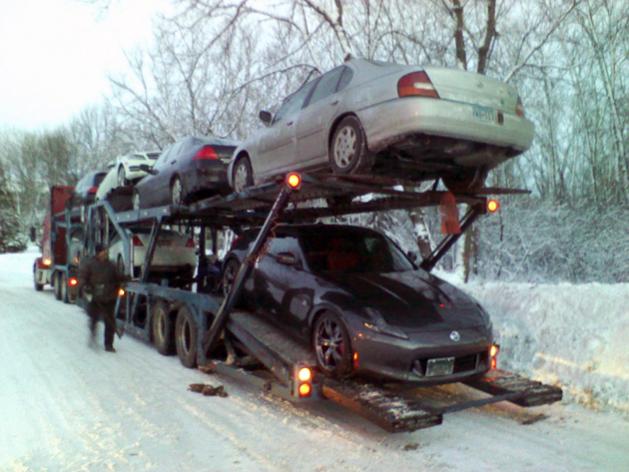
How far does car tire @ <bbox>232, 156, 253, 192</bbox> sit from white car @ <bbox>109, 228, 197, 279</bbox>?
2.31m

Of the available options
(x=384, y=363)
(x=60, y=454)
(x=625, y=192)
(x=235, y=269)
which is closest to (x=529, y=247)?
(x=625, y=192)

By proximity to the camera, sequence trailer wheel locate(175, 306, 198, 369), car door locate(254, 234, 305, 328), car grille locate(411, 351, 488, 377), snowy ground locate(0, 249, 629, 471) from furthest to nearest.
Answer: trailer wheel locate(175, 306, 198, 369), car door locate(254, 234, 305, 328), car grille locate(411, 351, 488, 377), snowy ground locate(0, 249, 629, 471)

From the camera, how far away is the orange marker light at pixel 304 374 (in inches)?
186

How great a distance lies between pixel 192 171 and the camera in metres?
Answer: 8.36

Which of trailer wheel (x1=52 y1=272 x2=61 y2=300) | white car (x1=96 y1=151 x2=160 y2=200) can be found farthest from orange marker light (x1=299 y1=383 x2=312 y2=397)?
trailer wheel (x1=52 y1=272 x2=61 y2=300)

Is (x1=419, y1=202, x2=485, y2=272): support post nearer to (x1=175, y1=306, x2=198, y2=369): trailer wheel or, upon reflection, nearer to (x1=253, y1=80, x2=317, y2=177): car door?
(x1=253, y1=80, x2=317, y2=177): car door

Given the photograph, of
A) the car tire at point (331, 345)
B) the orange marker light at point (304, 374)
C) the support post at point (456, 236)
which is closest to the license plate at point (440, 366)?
the car tire at point (331, 345)

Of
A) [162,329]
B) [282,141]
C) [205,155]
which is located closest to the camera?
[282,141]

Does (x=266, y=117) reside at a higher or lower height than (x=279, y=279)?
higher

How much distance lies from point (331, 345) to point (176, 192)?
488cm

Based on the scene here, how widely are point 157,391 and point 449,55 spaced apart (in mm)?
12474

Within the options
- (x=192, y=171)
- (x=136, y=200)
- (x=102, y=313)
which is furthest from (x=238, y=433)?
(x=136, y=200)

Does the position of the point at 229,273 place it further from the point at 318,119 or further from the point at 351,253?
the point at 318,119

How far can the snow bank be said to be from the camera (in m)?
5.74
